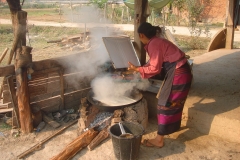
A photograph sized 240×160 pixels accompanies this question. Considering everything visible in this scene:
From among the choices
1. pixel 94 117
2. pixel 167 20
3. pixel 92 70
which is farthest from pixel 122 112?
pixel 167 20

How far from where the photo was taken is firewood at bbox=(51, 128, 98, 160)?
3278mm

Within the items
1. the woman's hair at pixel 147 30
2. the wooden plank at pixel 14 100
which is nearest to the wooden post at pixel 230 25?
the woman's hair at pixel 147 30

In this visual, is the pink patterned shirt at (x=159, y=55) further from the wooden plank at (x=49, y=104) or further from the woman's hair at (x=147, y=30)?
the wooden plank at (x=49, y=104)

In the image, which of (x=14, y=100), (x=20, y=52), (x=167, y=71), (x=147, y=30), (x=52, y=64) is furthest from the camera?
(x=52, y=64)

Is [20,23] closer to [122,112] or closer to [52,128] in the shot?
[52,128]

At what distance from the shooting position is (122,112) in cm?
377

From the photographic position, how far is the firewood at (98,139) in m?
3.57

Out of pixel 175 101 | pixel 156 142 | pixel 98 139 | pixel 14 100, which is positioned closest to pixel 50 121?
pixel 14 100

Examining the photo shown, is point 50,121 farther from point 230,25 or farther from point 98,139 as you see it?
point 230,25

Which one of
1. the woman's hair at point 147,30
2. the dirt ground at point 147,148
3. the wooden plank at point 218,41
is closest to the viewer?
the woman's hair at point 147,30

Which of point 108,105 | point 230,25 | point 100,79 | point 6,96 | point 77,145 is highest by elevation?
point 230,25

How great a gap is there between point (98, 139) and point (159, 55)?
1.68 m

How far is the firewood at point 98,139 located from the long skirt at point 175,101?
91 cm

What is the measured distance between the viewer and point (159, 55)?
315cm
